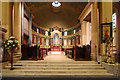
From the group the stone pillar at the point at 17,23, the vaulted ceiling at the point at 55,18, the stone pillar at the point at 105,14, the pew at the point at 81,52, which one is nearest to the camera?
the stone pillar at the point at 105,14

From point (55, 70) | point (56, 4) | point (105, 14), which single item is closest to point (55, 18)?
point (56, 4)

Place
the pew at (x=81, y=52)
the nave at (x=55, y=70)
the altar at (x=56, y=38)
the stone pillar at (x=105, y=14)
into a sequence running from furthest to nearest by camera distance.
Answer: the altar at (x=56, y=38) → the pew at (x=81, y=52) → the stone pillar at (x=105, y=14) → the nave at (x=55, y=70)

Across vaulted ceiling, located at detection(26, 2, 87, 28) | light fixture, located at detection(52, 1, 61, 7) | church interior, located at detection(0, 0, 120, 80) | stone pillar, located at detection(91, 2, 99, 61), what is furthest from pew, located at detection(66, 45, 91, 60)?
light fixture, located at detection(52, 1, 61, 7)

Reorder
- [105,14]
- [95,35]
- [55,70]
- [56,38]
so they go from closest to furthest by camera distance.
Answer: [55,70] → [105,14] → [95,35] → [56,38]

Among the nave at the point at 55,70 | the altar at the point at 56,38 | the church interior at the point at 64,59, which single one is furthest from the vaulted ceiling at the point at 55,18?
the nave at the point at 55,70

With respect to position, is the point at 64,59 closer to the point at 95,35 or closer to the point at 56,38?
the point at 95,35

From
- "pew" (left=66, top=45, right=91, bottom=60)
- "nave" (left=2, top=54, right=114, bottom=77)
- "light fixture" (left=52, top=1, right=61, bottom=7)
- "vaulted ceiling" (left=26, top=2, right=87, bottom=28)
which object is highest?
"light fixture" (left=52, top=1, right=61, bottom=7)

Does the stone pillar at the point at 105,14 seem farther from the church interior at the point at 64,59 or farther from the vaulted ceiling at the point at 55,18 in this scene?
the vaulted ceiling at the point at 55,18

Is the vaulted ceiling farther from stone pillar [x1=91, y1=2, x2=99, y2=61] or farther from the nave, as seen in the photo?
the nave

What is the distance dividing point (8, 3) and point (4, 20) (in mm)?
1095

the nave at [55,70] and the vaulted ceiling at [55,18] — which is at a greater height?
the vaulted ceiling at [55,18]

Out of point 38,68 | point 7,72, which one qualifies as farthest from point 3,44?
point 38,68

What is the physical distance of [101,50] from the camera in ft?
19.9

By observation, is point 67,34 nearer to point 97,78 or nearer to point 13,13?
point 13,13
